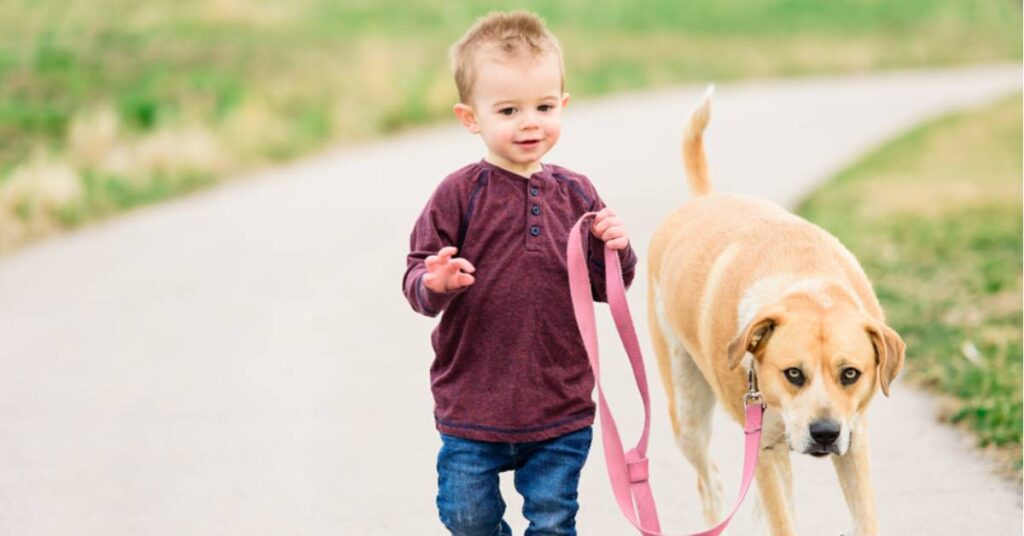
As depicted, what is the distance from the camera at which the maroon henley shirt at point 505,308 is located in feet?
13.6

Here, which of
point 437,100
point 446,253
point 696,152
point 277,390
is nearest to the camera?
point 446,253

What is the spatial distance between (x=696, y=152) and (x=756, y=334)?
5.97ft

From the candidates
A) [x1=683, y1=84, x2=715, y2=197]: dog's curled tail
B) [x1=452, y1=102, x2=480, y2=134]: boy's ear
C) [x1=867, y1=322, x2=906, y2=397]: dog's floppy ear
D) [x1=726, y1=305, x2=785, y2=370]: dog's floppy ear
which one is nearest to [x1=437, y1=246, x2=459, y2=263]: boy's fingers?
[x1=452, y1=102, x2=480, y2=134]: boy's ear

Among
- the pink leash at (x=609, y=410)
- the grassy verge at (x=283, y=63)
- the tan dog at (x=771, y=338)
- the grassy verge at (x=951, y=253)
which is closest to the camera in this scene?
the pink leash at (x=609, y=410)

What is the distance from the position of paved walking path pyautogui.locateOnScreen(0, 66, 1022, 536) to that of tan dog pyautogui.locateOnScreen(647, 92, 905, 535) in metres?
0.70

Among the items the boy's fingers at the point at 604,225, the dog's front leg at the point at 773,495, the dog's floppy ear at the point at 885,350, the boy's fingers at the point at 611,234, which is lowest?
the dog's front leg at the point at 773,495

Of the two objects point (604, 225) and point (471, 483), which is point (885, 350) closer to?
point (604, 225)

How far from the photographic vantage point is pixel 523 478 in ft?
14.0

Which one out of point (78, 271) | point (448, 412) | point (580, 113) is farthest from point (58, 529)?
point (580, 113)

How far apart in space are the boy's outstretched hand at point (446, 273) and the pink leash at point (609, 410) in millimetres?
307

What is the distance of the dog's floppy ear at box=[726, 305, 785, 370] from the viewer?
4.27 metres

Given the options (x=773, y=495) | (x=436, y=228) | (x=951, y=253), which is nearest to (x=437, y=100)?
(x=951, y=253)

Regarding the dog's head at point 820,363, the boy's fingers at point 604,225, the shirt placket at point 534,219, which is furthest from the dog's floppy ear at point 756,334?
the shirt placket at point 534,219

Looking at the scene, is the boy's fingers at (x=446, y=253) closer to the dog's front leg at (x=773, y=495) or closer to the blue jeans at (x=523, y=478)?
the blue jeans at (x=523, y=478)
